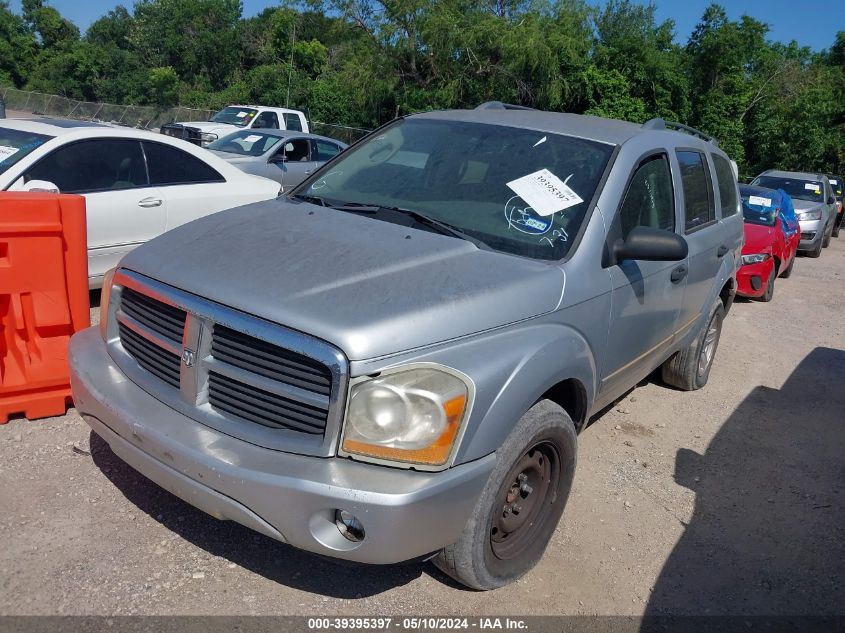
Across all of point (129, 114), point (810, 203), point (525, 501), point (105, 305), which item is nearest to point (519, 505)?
point (525, 501)

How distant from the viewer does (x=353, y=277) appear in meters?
2.90

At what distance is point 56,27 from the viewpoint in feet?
253

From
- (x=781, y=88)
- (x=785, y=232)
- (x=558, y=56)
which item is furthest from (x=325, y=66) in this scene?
(x=785, y=232)

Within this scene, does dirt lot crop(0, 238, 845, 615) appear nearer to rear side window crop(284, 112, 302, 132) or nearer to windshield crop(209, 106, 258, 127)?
windshield crop(209, 106, 258, 127)

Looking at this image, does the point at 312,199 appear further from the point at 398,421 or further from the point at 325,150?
the point at 325,150

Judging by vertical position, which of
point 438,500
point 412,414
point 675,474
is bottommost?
point 675,474

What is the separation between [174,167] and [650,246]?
15.8ft

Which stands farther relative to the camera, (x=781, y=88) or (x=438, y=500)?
(x=781, y=88)

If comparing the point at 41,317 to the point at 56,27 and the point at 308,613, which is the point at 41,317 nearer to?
the point at 308,613

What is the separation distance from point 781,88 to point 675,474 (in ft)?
110

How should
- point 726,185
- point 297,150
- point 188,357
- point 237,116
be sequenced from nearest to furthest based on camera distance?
1. point 188,357
2. point 726,185
3. point 297,150
4. point 237,116

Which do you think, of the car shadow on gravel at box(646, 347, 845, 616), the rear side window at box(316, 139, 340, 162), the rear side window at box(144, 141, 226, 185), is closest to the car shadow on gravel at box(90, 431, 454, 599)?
the car shadow on gravel at box(646, 347, 845, 616)

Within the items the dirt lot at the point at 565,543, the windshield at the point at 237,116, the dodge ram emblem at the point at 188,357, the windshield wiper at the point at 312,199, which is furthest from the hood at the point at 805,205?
the dodge ram emblem at the point at 188,357

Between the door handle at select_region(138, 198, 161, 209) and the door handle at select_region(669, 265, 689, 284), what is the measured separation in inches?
172
